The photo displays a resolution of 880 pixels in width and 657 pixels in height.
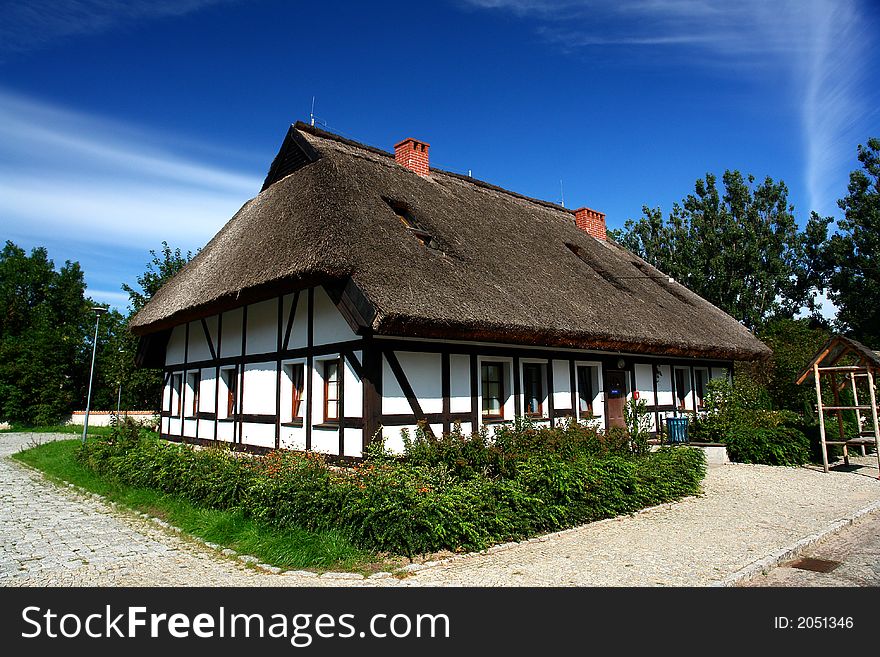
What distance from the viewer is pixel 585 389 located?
45.6ft

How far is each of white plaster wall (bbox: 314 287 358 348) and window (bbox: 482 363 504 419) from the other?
2.94m

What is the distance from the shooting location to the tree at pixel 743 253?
105 feet

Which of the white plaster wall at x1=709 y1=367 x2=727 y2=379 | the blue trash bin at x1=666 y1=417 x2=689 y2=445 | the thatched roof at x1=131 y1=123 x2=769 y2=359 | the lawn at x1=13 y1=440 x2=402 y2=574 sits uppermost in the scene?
the thatched roof at x1=131 y1=123 x2=769 y2=359

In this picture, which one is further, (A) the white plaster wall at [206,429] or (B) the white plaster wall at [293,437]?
(A) the white plaster wall at [206,429]

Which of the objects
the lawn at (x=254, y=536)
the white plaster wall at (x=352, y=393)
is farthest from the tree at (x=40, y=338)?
the white plaster wall at (x=352, y=393)

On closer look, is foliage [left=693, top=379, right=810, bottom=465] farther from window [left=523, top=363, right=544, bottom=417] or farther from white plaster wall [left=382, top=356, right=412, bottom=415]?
white plaster wall [left=382, top=356, right=412, bottom=415]

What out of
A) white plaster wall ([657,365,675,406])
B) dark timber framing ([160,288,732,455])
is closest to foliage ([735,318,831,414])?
white plaster wall ([657,365,675,406])

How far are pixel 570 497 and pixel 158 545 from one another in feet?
16.8

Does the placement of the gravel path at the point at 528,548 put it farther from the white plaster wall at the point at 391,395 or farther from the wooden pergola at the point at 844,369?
the white plaster wall at the point at 391,395

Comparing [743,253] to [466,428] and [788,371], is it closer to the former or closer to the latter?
[788,371]

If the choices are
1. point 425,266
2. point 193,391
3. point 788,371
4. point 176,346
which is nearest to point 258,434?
point 193,391

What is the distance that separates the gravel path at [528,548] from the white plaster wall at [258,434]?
2.99 meters

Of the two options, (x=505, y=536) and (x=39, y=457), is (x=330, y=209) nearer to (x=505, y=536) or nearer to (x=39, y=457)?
(x=505, y=536)

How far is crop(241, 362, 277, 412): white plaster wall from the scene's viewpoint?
12.0m
